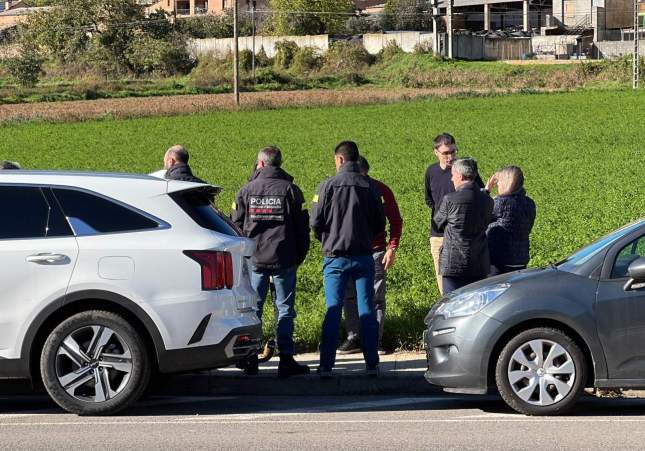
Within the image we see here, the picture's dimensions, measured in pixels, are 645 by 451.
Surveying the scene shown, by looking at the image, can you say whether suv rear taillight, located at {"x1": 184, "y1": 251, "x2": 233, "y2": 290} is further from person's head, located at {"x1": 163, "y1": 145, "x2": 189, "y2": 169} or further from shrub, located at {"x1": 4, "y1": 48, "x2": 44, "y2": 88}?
shrub, located at {"x1": 4, "y1": 48, "x2": 44, "y2": 88}

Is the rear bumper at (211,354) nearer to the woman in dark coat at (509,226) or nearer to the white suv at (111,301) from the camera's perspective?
the white suv at (111,301)

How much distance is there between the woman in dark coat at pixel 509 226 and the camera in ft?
34.8

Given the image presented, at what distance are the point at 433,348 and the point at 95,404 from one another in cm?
250

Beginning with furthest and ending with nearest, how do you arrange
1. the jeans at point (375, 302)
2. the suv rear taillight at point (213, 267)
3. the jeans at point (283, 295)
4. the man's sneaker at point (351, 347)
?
1. the man's sneaker at point (351, 347)
2. the jeans at point (375, 302)
3. the jeans at point (283, 295)
4. the suv rear taillight at point (213, 267)

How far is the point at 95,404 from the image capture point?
28.9 ft

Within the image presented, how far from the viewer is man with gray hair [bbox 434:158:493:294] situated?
10031 millimetres

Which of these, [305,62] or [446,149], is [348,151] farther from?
[305,62]

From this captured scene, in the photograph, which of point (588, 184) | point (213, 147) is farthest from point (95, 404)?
point (213, 147)

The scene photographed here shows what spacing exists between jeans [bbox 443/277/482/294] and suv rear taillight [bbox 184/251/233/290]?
215cm

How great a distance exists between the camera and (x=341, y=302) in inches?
401

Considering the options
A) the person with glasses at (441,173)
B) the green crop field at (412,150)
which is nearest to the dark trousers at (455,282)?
the green crop field at (412,150)

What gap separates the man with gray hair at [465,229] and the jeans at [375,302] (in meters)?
1.14

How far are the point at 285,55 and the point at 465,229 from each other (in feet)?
320

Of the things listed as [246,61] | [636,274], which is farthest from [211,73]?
[636,274]
